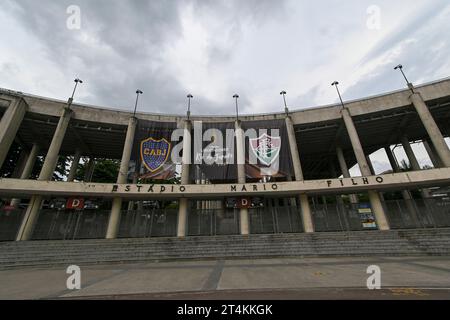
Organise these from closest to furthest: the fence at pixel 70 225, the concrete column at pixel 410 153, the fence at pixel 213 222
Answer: the fence at pixel 70 225
the fence at pixel 213 222
the concrete column at pixel 410 153

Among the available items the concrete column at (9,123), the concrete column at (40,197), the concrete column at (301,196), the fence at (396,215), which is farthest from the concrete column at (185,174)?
the concrete column at (9,123)

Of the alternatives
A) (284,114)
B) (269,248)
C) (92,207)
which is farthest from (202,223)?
(284,114)

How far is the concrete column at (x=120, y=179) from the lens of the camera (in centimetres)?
1559

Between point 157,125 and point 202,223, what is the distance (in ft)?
35.1

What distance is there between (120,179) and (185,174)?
5.62m

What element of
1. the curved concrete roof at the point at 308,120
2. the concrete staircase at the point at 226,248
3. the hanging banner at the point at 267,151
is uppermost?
the curved concrete roof at the point at 308,120

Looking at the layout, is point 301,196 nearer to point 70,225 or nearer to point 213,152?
point 213,152

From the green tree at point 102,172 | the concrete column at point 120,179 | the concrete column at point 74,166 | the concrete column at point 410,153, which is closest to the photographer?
the concrete column at point 120,179

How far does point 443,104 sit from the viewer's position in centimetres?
1831

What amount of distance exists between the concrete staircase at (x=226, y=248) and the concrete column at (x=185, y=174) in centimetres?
174

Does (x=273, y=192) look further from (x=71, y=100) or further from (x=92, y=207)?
(x=71, y=100)

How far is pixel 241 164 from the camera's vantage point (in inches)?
698

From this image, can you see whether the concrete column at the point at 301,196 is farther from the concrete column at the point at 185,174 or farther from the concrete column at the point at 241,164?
the concrete column at the point at 185,174

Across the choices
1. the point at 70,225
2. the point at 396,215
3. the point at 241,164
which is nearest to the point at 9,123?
the point at 70,225
